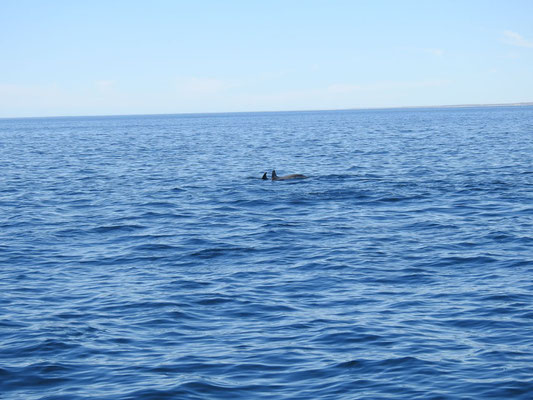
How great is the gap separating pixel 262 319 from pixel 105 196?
21.4m

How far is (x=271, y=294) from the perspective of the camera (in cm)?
1614

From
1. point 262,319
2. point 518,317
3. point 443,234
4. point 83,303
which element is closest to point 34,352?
point 83,303

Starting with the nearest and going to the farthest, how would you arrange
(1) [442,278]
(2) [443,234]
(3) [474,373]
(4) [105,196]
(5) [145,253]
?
(3) [474,373] → (1) [442,278] → (5) [145,253] → (2) [443,234] → (4) [105,196]

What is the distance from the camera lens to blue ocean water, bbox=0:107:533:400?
1138cm

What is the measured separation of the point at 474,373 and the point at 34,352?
7.81 metres

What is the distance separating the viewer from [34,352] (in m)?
12.7

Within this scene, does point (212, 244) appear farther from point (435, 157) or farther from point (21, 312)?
point (435, 157)

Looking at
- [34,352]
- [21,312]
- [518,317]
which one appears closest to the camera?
[34,352]

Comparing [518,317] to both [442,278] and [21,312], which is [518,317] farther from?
[21,312]

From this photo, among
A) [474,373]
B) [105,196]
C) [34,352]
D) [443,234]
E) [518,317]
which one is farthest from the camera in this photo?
[105,196]

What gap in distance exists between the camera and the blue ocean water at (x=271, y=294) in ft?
37.3

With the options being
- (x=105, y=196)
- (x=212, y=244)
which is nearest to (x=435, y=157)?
(x=105, y=196)

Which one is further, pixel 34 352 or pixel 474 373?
pixel 34 352

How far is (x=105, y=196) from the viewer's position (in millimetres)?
34094
